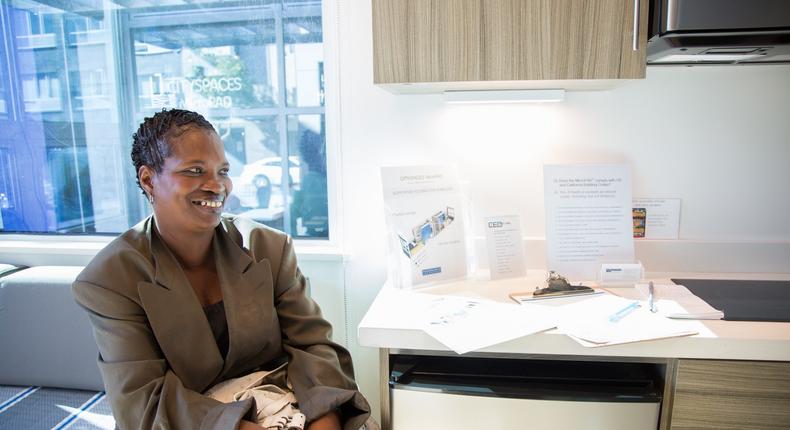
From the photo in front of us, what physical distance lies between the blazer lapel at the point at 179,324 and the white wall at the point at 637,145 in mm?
769

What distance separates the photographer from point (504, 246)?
175cm

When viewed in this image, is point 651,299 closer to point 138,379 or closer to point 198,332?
point 198,332

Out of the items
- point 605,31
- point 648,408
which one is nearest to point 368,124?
point 605,31

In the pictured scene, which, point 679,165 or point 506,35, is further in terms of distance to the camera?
point 679,165

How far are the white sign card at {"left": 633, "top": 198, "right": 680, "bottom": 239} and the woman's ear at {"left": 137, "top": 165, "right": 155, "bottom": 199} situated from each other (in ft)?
5.10

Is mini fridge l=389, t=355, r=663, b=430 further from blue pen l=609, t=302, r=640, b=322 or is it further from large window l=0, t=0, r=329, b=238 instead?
large window l=0, t=0, r=329, b=238

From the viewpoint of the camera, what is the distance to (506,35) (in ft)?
4.72

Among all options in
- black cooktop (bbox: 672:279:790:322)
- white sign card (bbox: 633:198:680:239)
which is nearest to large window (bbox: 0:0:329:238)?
white sign card (bbox: 633:198:680:239)

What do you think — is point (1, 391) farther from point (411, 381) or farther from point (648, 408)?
point (648, 408)

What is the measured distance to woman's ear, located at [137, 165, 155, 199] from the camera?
1.40 m

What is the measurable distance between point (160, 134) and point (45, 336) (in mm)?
1161

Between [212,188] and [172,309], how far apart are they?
33 cm

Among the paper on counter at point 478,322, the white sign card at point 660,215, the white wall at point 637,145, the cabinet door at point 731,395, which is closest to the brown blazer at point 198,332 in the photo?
the paper on counter at point 478,322

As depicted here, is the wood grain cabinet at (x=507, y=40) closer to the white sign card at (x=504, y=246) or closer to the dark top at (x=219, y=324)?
the white sign card at (x=504, y=246)
